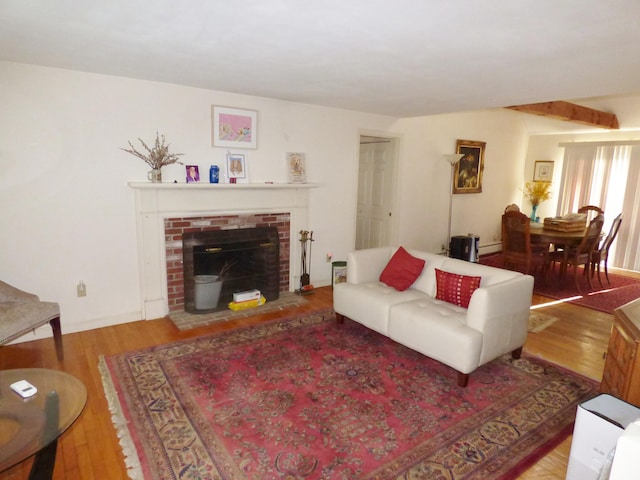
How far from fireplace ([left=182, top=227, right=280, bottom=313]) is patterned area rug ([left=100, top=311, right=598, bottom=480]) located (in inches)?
29.2

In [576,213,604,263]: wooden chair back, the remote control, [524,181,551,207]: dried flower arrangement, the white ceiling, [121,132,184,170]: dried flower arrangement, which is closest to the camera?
the white ceiling

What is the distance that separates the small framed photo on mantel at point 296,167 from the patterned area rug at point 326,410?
6.34 feet

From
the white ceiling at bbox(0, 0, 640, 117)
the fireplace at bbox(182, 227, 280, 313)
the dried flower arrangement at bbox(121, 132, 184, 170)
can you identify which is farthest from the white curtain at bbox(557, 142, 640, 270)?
the dried flower arrangement at bbox(121, 132, 184, 170)

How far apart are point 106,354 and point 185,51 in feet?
7.69

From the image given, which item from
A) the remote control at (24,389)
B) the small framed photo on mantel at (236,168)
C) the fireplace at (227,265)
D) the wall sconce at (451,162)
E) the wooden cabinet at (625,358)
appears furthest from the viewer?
the wall sconce at (451,162)

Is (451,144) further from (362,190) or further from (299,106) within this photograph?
(299,106)

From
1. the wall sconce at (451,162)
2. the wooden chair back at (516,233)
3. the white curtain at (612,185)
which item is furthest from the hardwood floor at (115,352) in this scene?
the white curtain at (612,185)

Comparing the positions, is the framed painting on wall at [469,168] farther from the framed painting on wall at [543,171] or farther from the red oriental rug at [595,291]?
the red oriental rug at [595,291]

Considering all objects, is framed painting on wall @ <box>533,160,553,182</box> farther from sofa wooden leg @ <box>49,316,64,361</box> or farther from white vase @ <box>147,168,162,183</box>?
sofa wooden leg @ <box>49,316,64,361</box>

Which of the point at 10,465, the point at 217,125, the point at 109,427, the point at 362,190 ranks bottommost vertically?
the point at 109,427

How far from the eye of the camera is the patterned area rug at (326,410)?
6.53 feet

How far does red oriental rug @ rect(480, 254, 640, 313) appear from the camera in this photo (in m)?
4.59

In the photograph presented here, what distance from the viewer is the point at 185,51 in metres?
2.56

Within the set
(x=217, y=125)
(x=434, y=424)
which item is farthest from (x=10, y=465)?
(x=217, y=125)
